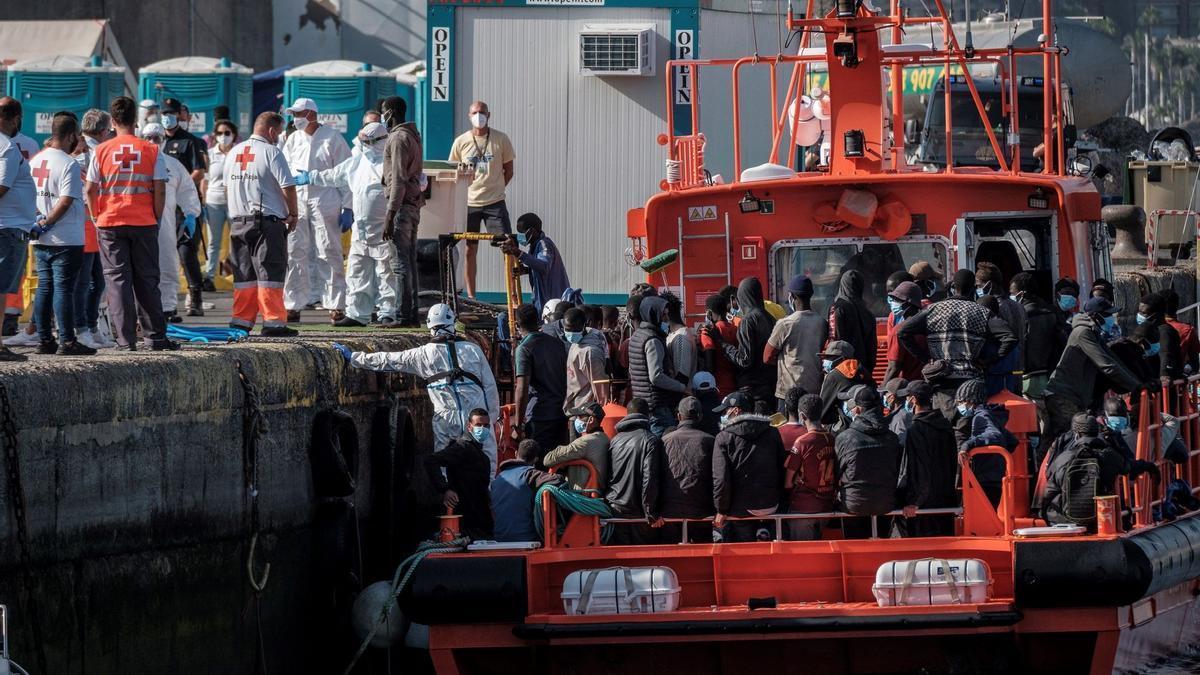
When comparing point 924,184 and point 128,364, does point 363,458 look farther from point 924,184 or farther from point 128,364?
point 924,184

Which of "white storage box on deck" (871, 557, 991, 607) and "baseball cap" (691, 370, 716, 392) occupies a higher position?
"baseball cap" (691, 370, 716, 392)

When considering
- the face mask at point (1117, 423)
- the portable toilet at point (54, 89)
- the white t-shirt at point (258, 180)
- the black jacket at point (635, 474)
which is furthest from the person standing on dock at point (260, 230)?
the portable toilet at point (54, 89)

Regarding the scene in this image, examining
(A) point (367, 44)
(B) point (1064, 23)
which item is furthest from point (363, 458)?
(A) point (367, 44)

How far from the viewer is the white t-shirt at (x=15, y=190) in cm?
936

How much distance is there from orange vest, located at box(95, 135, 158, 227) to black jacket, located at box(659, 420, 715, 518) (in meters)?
3.17

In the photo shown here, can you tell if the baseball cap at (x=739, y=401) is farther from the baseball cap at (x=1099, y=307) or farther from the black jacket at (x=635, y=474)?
the baseball cap at (x=1099, y=307)

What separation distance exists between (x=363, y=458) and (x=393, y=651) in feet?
5.09

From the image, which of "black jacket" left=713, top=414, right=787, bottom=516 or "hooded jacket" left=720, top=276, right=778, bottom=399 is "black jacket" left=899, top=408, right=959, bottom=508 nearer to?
"black jacket" left=713, top=414, right=787, bottom=516

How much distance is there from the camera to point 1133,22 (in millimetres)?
57500

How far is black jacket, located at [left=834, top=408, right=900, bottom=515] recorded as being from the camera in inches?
374

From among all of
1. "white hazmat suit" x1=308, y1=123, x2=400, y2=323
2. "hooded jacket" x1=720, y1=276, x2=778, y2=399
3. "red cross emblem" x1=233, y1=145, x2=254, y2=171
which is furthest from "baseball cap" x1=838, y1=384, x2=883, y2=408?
"white hazmat suit" x1=308, y1=123, x2=400, y2=323

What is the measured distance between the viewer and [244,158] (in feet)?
39.7

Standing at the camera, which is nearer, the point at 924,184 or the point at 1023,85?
the point at 924,184

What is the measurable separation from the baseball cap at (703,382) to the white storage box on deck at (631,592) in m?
1.88
